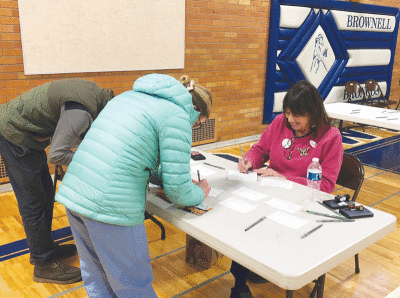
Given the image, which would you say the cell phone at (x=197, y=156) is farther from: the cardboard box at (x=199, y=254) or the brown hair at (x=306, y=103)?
the brown hair at (x=306, y=103)

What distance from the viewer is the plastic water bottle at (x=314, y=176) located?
2.09 m

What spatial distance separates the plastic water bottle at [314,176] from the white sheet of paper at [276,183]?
12 cm

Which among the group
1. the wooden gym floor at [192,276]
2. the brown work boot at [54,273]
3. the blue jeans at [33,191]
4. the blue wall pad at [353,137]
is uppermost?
the blue jeans at [33,191]

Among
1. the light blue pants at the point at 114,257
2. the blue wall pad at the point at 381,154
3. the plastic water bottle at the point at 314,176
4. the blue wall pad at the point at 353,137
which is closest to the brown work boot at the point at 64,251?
the light blue pants at the point at 114,257

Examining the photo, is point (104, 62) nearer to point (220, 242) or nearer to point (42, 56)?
point (42, 56)

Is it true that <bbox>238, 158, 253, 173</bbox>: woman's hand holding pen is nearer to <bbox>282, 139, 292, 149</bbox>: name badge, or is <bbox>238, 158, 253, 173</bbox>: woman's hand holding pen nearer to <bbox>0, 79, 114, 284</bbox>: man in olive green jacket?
<bbox>282, 139, 292, 149</bbox>: name badge

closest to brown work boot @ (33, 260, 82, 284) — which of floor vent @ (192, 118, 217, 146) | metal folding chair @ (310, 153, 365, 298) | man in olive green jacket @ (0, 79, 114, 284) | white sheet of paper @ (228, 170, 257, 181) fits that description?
man in olive green jacket @ (0, 79, 114, 284)

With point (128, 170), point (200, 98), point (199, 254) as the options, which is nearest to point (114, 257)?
point (128, 170)

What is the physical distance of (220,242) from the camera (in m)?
1.57

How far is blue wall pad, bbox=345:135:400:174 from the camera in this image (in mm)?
5105

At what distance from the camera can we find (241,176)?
7.70ft

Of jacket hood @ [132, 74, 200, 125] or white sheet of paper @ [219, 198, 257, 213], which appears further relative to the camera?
white sheet of paper @ [219, 198, 257, 213]

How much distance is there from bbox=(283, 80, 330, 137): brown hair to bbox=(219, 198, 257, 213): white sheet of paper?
0.74m

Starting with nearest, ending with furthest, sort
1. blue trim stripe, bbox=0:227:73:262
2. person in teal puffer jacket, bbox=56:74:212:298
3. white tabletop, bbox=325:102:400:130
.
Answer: person in teal puffer jacket, bbox=56:74:212:298, blue trim stripe, bbox=0:227:73:262, white tabletop, bbox=325:102:400:130
